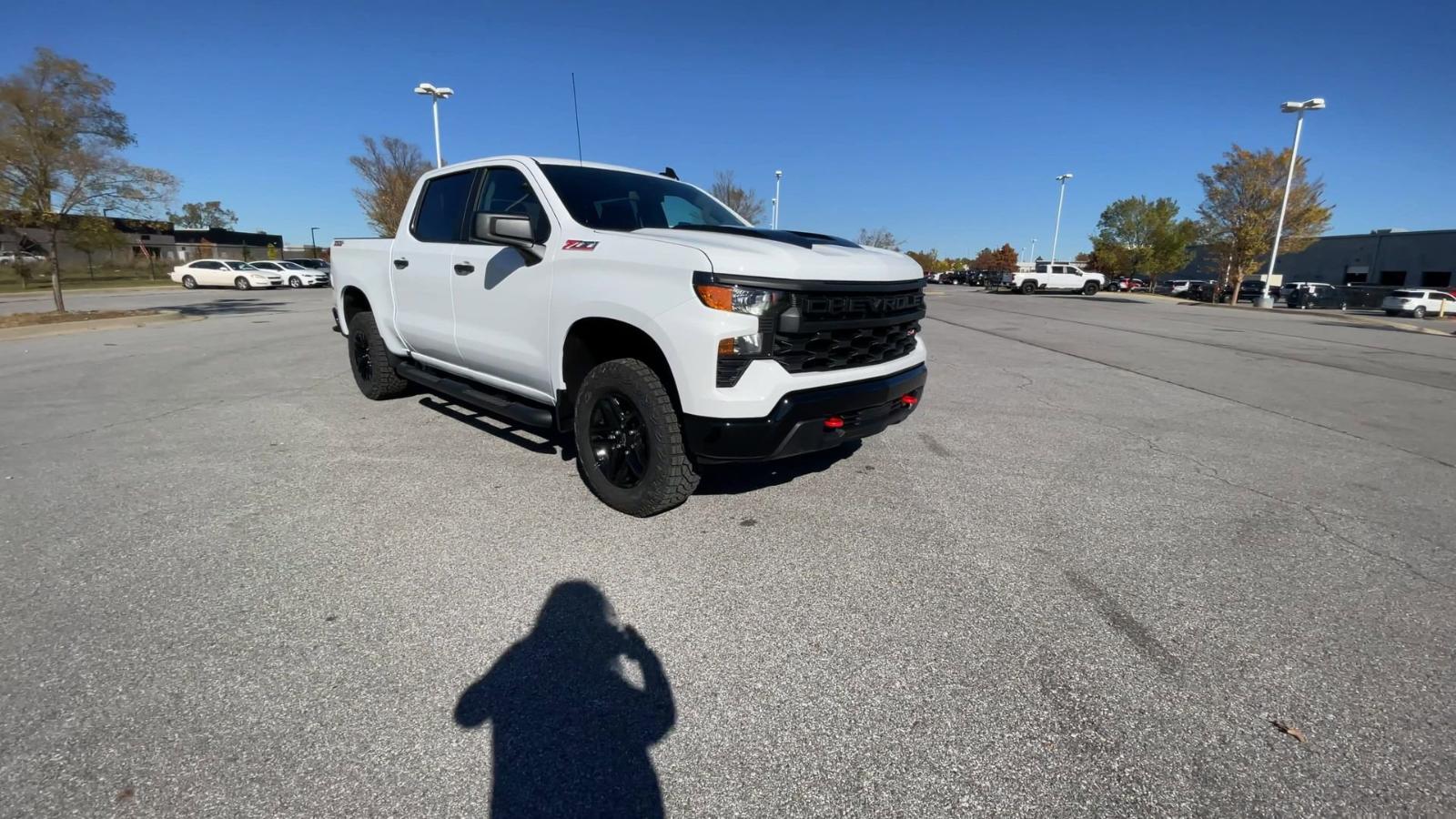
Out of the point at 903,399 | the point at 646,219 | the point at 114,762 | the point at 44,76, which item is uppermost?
the point at 44,76

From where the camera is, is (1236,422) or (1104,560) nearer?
(1104,560)

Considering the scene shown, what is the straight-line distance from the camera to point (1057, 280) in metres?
42.4

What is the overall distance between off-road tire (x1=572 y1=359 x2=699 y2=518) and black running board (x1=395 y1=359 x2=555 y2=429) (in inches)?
14.3

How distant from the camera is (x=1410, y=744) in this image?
2.04 m

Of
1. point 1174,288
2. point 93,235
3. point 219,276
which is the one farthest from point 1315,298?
point 219,276

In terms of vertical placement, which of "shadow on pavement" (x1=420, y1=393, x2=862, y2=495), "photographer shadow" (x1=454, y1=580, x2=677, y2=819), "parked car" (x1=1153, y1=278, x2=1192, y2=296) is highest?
"parked car" (x1=1153, y1=278, x2=1192, y2=296)

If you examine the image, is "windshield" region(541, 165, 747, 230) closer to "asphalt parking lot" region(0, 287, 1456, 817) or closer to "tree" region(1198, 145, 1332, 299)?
"asphalt parking lot" region(0, 287, 1456, 817)

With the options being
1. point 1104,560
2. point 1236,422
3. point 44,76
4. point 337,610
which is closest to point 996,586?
point 1104,560

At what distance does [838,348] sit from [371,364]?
4.67 m

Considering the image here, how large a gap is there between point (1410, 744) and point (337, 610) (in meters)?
3.85

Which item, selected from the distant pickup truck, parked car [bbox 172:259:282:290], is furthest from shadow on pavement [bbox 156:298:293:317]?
the distant pickup truck

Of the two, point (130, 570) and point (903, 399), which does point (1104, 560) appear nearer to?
point (903, 399)

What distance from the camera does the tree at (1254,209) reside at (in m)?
34.1

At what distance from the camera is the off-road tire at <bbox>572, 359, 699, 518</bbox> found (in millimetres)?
3262
